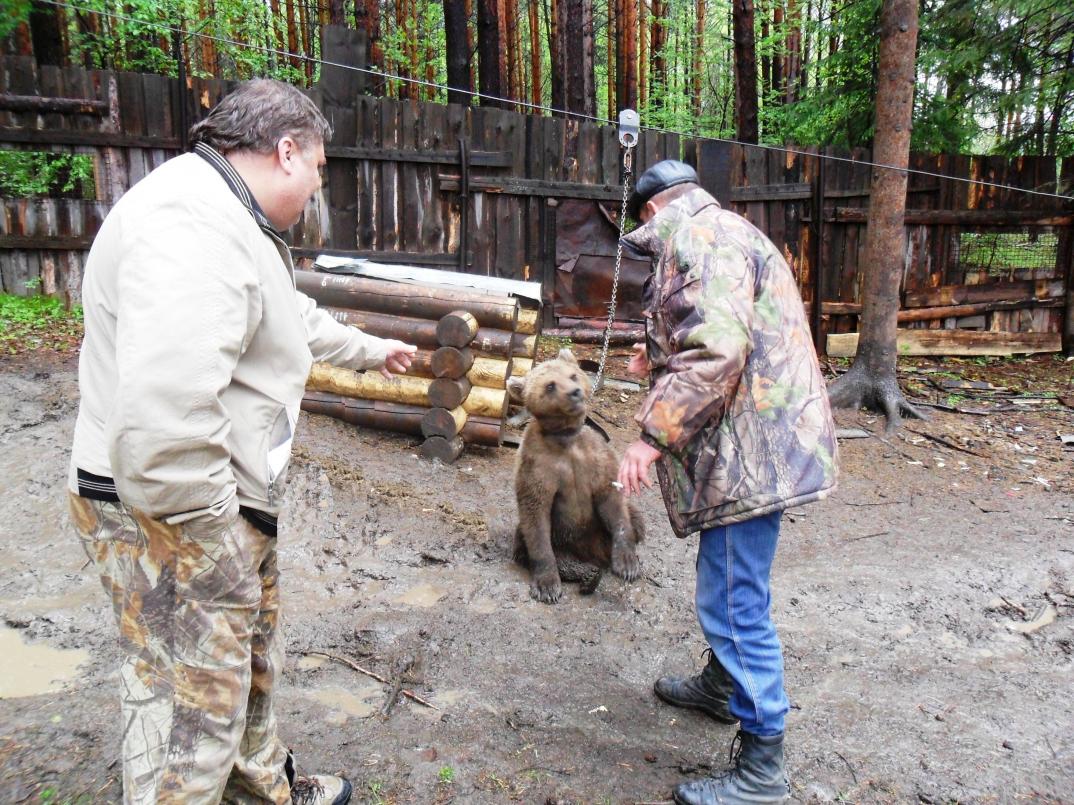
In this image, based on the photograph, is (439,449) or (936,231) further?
(936,231)

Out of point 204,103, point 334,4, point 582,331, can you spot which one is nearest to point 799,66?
point 334,4

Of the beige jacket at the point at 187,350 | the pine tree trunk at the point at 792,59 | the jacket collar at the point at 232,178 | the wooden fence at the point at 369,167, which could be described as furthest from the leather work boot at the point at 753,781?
the pine tree trunk at the point at 792,59

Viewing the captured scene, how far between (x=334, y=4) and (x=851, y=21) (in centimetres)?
936

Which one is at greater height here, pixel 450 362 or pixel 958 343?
pixel 450 362

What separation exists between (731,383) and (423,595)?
9.58 ft

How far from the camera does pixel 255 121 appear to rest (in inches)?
95.6

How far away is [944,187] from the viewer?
39.2 feet

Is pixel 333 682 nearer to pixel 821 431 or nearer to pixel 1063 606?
pixel 821 431

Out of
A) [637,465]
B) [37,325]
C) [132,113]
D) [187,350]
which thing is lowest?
[637,465]

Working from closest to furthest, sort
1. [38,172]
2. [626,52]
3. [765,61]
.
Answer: [38,172]
[626,52]
[765,61]

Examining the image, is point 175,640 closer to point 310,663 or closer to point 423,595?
point 310,663

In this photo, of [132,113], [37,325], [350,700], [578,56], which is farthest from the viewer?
[578,56]

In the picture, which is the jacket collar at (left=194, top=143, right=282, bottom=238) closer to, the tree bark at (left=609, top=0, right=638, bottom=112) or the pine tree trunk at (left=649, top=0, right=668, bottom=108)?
the tree bark at (left=609, top=0, right=638, bottom=112)

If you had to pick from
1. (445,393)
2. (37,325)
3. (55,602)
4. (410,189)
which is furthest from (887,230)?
(37,325)
